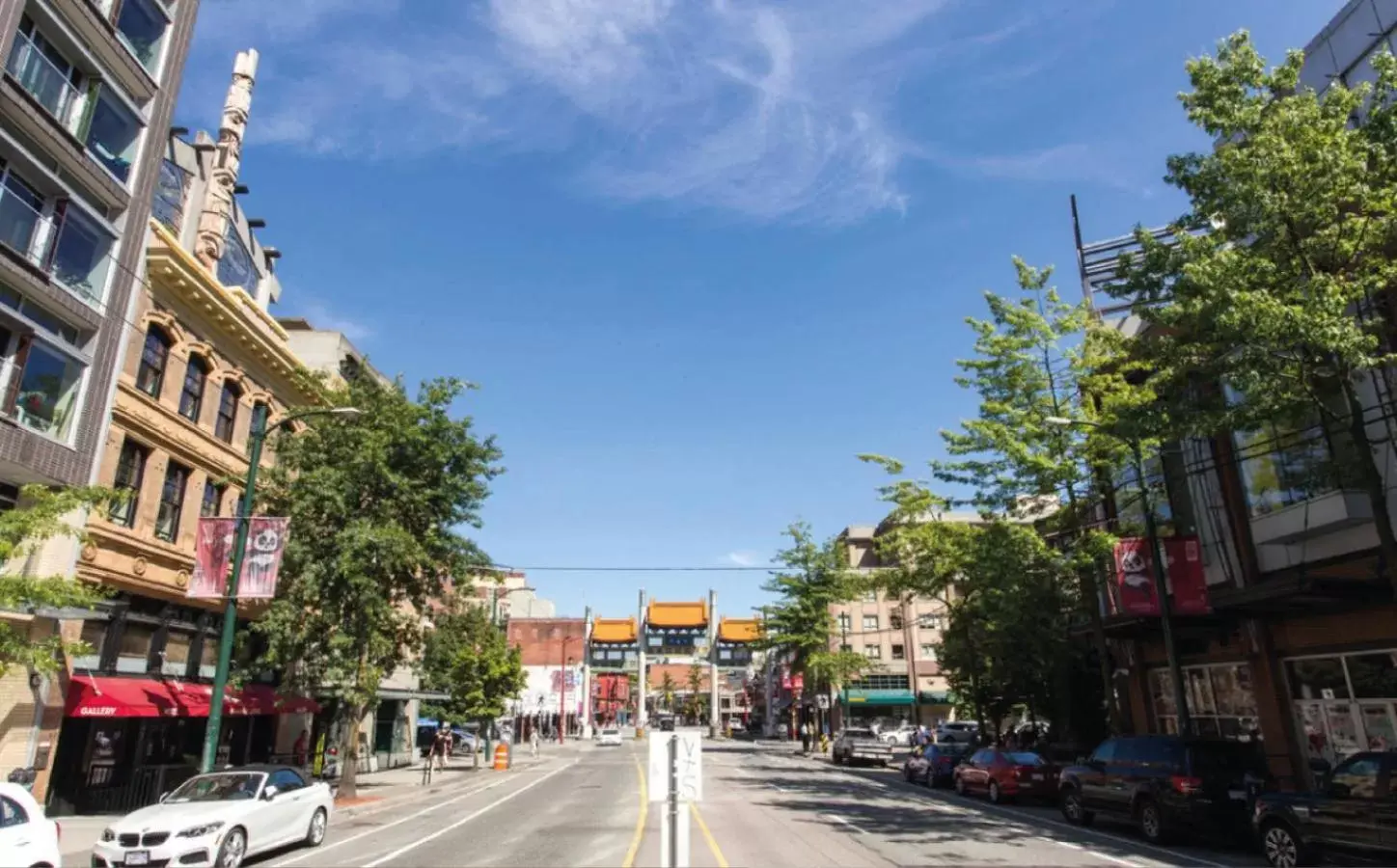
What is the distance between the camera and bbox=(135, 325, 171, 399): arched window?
72.1ft

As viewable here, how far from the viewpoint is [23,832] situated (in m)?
9.82

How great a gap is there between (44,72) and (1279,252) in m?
26.9

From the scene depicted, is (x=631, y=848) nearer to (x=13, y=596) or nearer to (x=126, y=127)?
(x=13, y=596)

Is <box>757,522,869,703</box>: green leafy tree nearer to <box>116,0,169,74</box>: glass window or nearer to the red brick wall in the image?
<box>116,0,169,74</box>: glass window

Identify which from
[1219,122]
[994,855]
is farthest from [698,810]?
[1219,122]

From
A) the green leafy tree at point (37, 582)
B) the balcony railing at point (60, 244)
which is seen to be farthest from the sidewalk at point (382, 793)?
the balcony railing at point (60, 244)

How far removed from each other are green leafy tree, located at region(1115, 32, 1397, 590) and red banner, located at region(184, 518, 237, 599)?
61.3 feet

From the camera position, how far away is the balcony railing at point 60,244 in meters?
18.4

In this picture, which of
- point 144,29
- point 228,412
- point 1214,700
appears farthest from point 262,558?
point 1214,700

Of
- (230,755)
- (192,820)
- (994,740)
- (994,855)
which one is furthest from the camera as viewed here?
(994,740)

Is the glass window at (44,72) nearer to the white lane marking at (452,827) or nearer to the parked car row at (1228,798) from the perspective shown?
the white lane marking at (452,827)

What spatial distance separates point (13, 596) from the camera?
41.3ft

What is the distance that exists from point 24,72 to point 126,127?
12.1 ft

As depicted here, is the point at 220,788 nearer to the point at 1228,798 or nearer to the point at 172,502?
the point at 172,502
